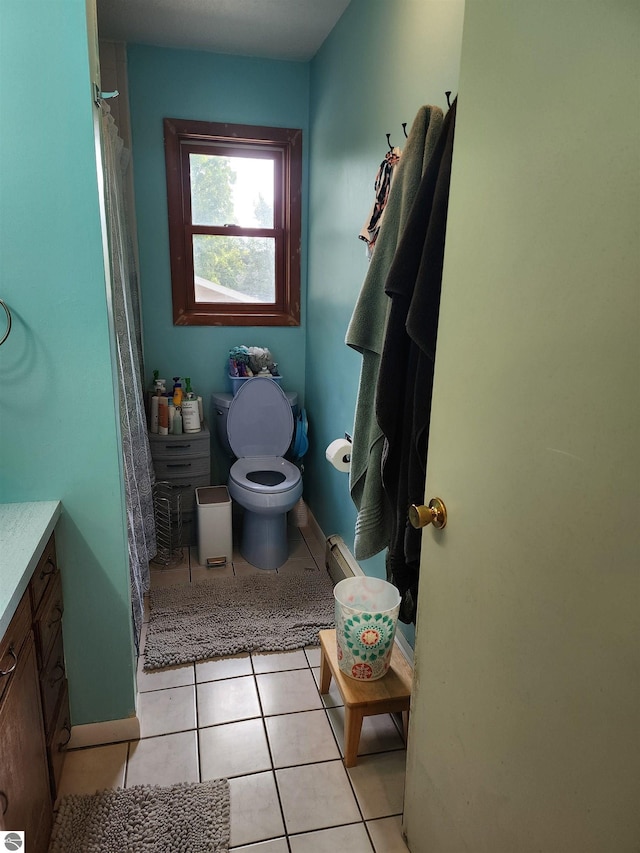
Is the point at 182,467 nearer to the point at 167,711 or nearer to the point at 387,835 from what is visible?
the point at 167,711

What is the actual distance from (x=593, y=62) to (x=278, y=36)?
251 cm

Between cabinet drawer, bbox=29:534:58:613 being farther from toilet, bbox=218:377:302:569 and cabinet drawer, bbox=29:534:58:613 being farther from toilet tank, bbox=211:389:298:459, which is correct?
toilet tank, bbox=211:389:298:459

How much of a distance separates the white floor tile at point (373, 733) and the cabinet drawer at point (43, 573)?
40.6 inches

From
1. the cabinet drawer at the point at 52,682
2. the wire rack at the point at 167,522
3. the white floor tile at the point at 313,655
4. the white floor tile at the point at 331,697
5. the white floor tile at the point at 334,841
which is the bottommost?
the white floor tile at the point at 331,697

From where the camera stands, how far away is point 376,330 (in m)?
1.49

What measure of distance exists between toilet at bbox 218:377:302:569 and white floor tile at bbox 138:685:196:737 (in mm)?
928

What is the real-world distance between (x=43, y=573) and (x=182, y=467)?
155cm

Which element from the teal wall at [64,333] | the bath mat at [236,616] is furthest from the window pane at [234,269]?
the teal wall at [64,333]

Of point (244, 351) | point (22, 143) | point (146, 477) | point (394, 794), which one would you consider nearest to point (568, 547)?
point (394, 794)

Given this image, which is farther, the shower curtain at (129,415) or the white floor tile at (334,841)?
the shower curtain at (129,415)


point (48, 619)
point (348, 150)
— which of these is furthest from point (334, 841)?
point (348, 150)

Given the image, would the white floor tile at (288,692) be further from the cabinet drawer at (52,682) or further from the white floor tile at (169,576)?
the white floor tile at (169,576)

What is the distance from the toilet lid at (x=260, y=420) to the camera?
297 cm

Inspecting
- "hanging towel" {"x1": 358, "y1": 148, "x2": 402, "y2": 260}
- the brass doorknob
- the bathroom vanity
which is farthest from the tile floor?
"hanging towel" {"x1": 358, "y1": 148, "x2": 402, "y2": 260}
